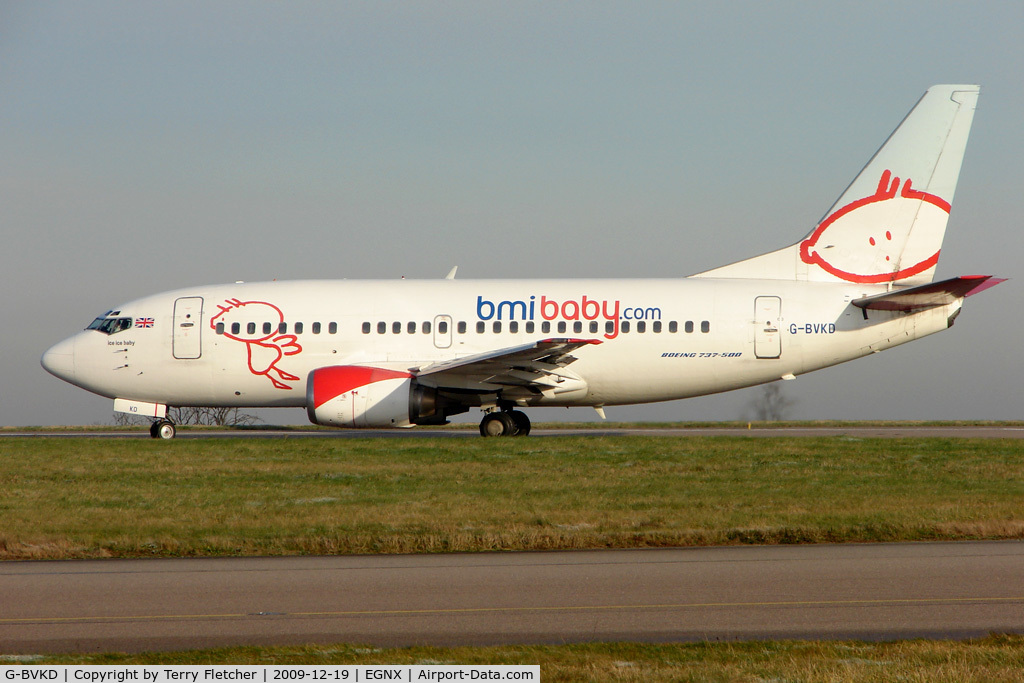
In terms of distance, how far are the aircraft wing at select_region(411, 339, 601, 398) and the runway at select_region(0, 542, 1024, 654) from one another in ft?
39.8

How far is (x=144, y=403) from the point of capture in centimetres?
2677

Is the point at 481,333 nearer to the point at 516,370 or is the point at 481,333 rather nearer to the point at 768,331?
the point at 516,370

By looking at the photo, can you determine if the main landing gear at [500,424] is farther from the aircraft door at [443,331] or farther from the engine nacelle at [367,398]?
the aircraft door at [443,331]

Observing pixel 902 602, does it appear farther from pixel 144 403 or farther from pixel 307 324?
pixel 144 403

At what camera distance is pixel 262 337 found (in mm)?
25656

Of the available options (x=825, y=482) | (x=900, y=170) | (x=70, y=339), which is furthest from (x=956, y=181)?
(x=70, y=339)

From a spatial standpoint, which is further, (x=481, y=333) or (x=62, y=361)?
(x=62, y=361)

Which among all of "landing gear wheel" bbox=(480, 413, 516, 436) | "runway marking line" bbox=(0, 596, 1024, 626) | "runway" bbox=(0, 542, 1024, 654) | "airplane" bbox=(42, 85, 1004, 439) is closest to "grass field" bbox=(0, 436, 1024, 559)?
"runway" bbox=(0, 542, 1024, 654)

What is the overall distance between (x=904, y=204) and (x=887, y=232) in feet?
2.66

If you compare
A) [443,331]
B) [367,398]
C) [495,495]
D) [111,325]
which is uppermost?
[111,325]

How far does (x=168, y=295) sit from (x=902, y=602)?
73.9 feet

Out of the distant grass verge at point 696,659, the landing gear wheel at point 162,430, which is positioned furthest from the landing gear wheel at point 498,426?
the distant grass verge at point 696,659

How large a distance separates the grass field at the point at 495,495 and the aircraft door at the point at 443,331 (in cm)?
304

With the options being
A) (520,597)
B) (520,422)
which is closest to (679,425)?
(520,422)
